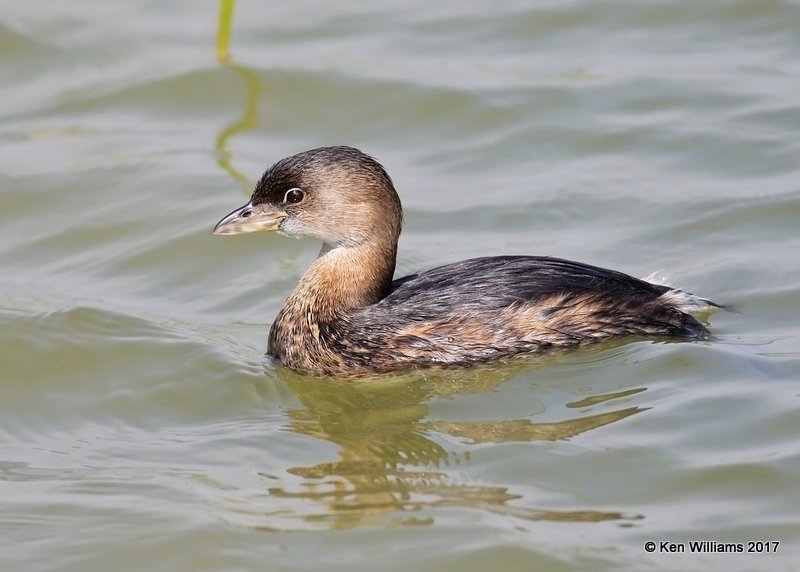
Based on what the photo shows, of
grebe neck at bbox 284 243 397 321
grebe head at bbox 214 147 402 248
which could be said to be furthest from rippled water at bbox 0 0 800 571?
grebe head at bbox 214 147 402 248

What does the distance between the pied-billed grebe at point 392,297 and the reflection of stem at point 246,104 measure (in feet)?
8.11

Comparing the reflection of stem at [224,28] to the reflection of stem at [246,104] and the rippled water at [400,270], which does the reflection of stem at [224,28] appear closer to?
the reflection of stem at [246,104]

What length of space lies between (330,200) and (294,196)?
0.21 metres

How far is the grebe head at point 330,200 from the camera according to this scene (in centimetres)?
790

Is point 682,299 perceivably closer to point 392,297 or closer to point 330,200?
point 392,297

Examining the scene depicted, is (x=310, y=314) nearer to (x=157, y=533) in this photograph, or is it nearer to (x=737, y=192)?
(x=157, y=533)

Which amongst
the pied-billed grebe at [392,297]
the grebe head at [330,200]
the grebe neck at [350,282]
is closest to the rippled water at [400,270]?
the pied-billed grebe at [392,297]

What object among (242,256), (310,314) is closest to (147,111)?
(242,256)

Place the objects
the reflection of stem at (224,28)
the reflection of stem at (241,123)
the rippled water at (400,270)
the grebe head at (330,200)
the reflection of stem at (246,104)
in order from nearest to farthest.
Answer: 1. the rippled water at (400,270)
2. the grebe head at (330,200)
3. the reflection of stem at (241,123)
4. the reflection of stem at (246,104)
5. the reflection of stem at (224,28)

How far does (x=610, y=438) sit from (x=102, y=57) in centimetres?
708

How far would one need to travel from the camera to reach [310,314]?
26.0ft

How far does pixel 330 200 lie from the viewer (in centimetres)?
790

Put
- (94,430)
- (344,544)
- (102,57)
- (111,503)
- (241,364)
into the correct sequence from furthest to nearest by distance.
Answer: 1. (102,57)
2. (241,364)
3. (94,430)
4. (111,503)
5. (344,544)

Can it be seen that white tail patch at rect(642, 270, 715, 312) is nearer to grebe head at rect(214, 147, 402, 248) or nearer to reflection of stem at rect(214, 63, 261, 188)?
grebe head at rect(214, 147, 402, 248)
